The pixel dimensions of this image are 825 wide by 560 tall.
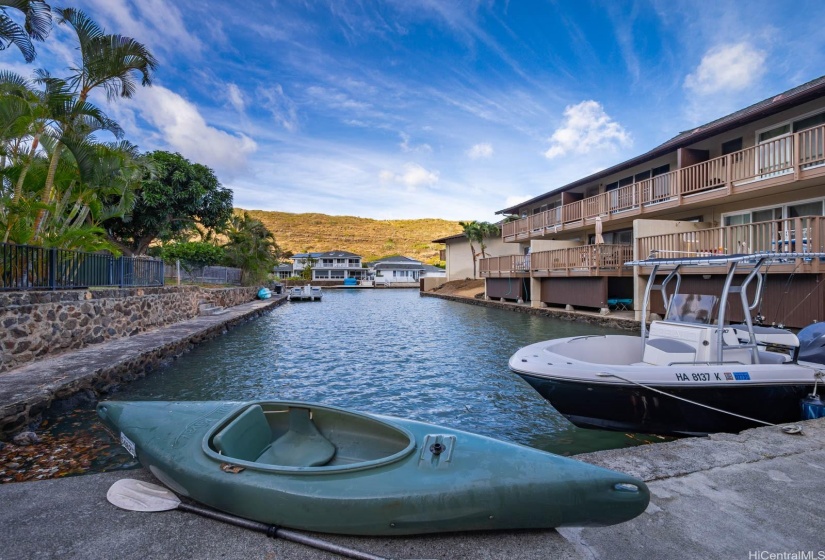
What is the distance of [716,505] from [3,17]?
1447 centimetres

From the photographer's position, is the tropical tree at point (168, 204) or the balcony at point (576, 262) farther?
the tropical tree at point (168, 204)

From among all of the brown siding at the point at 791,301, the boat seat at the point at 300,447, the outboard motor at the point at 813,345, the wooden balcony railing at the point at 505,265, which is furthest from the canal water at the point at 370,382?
the wooden balcony railing at the point at 505,265

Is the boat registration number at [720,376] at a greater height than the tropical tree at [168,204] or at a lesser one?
lesser

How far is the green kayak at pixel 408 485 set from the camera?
8.63 ft

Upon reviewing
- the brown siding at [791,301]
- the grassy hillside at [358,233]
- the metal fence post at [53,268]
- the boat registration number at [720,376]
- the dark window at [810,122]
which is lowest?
the boat registration number at [720,376]

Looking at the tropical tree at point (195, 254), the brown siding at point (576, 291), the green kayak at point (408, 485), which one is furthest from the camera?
the tropical tree at point (195, 254)

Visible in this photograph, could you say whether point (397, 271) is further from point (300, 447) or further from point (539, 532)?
point (539, 532)

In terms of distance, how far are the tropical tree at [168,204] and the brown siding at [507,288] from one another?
→ 67.8ft

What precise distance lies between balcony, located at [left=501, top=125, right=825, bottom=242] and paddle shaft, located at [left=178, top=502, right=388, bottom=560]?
1557 cm

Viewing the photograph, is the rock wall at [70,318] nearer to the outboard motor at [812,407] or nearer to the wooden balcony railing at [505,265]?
the outboard motor at [812,407]

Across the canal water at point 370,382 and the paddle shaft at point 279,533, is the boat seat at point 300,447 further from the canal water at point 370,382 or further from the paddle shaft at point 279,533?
the canal water at point 370,382

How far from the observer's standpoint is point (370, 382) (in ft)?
31.0

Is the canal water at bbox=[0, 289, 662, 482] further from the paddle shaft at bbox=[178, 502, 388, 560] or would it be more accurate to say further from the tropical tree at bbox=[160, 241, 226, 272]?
the tropical tree at bbox=[160, 241, 226, 272]

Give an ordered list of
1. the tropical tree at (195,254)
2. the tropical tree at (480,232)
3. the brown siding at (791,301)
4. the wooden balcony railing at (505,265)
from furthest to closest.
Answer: the tropical tree at (480,232)
the tropical tree at (195,254)
the wooden balcony railing at (505,265)
the brown siding at (791,301)
